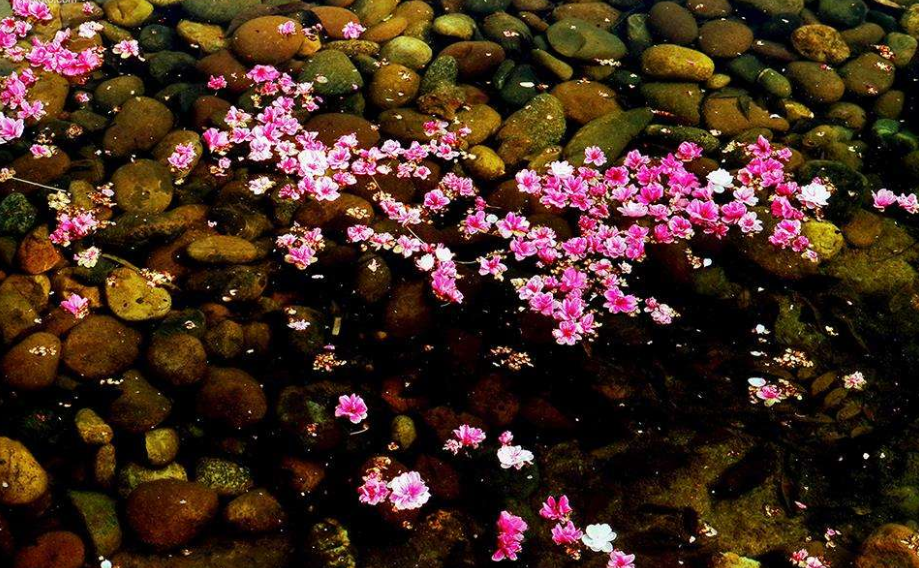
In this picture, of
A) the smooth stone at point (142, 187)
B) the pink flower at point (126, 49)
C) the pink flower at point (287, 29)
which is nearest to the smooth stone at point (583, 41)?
the pink flower at point (287, 29)

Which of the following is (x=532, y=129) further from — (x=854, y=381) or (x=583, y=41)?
(x=854, y=381)

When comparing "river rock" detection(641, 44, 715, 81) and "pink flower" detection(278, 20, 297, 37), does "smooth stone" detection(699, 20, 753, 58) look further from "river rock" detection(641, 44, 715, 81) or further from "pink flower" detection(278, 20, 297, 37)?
"pink flower" detection(278, 20, 297, 37)

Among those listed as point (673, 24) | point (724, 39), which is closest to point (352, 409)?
point (673, 24)

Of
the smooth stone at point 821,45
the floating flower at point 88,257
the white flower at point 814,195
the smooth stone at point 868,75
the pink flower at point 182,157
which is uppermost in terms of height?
the smooth stone at point 821,45

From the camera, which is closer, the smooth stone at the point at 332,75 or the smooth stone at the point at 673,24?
the smooth stone at the point at 332,75

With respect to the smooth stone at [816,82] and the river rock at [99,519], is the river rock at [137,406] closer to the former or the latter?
the river rock at [99,519]

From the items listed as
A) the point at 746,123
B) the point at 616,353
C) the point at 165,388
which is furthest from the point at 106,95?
the point at 746,123
